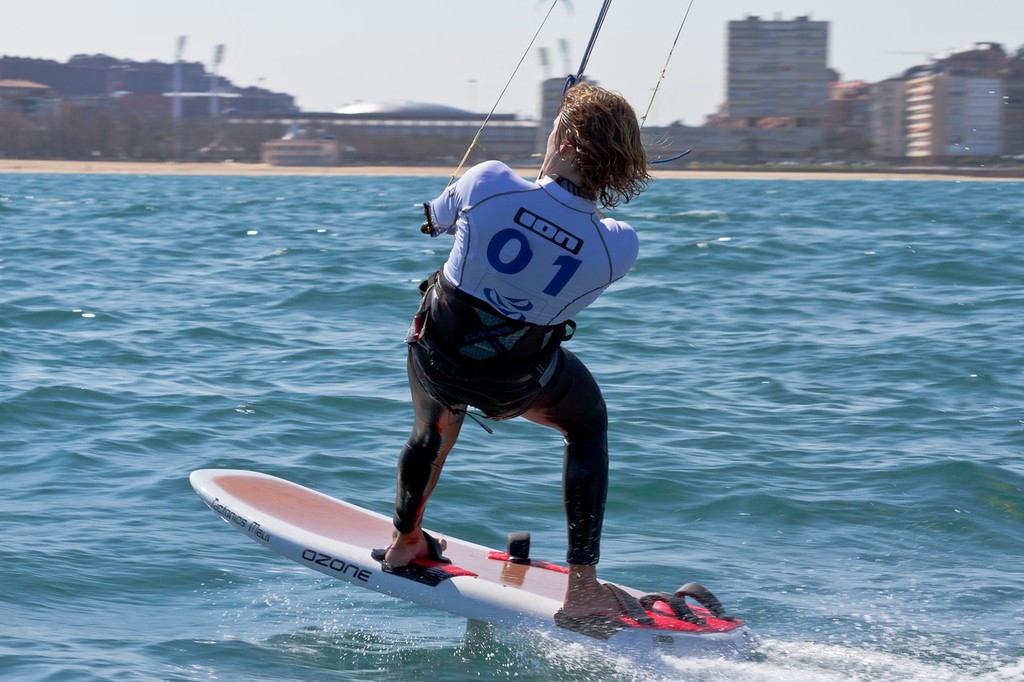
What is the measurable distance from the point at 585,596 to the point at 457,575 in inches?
19.9

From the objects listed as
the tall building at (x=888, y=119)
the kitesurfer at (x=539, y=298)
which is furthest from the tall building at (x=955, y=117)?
the kitesurfer at (x=539, y=298)

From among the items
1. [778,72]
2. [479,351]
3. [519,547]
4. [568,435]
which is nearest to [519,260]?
[479,351]

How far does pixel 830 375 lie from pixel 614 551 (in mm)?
3914

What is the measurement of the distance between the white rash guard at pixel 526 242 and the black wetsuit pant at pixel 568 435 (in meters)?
0.31

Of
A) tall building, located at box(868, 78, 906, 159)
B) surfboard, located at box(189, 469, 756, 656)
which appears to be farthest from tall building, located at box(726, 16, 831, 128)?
surfboard, located at box(189, 469, 756, 656)

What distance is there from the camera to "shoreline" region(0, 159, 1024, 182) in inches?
3597

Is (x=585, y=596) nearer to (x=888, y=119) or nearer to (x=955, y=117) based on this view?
(x=955, y=117)

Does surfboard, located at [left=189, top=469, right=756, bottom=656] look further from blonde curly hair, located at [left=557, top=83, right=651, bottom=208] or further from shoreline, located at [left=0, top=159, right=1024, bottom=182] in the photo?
shoreline, located at [left=0, top=159, right=1024, bottom=182]

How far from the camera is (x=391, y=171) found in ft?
343

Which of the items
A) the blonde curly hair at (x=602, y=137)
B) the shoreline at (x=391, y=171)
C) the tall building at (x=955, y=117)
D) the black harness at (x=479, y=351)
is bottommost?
the shoreline at (x=391, y=171)

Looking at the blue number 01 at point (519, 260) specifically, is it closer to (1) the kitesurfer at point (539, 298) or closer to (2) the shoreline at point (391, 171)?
(1) the kitesurfer at point (539, 298)

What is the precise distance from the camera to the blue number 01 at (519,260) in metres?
3.49

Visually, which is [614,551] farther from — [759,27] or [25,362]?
[759,27]

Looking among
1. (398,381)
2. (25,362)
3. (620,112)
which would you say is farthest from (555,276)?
(25,362)
